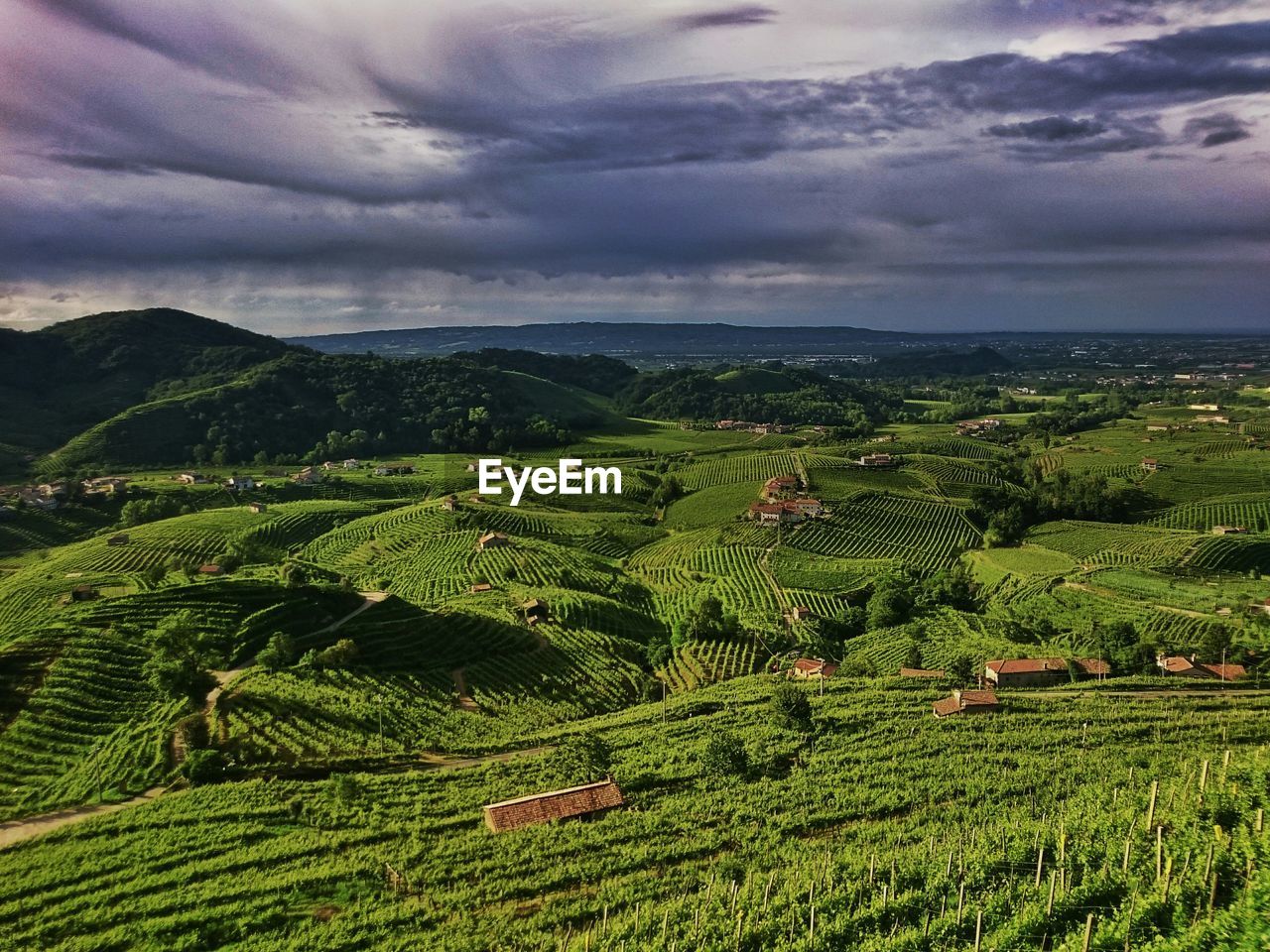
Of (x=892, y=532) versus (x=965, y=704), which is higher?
(x=965, y=704)

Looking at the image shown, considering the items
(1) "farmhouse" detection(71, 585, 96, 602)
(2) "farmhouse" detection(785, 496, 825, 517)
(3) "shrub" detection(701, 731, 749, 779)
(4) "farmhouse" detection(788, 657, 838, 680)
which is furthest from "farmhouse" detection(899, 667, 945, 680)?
(1) "farmhouse" detection(71, 585, 96, 602)

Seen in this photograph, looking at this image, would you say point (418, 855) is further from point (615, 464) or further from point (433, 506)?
point (615, 464)

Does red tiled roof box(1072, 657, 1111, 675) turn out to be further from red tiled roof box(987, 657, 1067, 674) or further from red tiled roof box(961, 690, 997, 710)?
red tiled roof box(961, 690, 997, 710)

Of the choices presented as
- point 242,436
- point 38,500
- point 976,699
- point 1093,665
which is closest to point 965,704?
point 976,699

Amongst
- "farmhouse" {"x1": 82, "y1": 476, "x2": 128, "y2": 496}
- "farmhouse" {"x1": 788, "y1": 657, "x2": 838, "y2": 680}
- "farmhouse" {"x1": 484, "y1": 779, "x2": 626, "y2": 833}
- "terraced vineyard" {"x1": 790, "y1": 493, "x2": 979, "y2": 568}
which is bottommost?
"terraced vineyard" {"x1": 790, "y1": 493, "x2": 979, "y2": 568}

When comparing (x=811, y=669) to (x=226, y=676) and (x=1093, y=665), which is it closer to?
(x=1093, y=665)

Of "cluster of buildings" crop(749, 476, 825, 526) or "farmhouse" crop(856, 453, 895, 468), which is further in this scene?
"farmhouse" crop(856, 453, 895, 468)

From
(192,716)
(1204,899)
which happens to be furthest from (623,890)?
(192,716)
